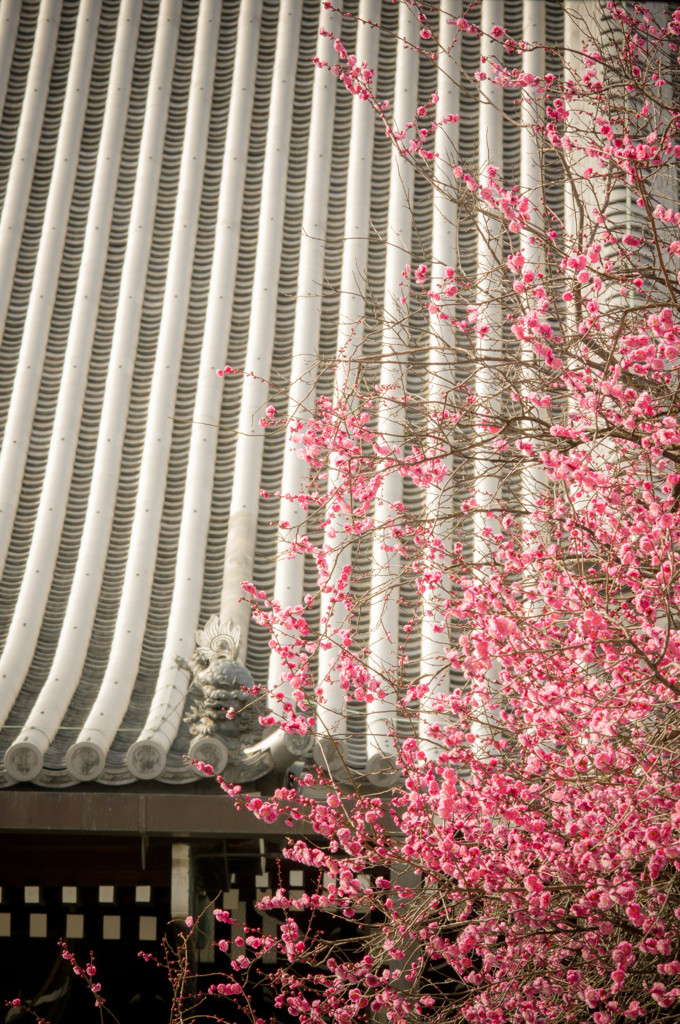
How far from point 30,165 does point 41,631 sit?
404 centimetres

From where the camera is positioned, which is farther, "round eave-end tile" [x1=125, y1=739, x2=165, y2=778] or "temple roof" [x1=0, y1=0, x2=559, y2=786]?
"temple roof" [x1=0, y1=0, x2=559, y2=786]

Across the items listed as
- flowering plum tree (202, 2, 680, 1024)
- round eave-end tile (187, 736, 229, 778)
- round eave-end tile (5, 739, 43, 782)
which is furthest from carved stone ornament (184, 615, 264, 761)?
round eave-end tile (5, 739, 43, 782)

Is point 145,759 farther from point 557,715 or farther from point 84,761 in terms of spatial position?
point 557,715

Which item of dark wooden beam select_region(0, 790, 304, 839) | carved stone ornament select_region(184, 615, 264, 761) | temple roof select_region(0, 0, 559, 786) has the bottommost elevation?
dark wooden beam select_region(0, 790, 304, 839)

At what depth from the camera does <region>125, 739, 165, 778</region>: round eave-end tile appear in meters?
4.59

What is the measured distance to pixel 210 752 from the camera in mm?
4578

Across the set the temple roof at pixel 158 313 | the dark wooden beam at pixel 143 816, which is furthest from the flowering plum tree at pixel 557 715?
the temple roof at pixel 158 313

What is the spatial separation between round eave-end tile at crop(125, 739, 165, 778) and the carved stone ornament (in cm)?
17

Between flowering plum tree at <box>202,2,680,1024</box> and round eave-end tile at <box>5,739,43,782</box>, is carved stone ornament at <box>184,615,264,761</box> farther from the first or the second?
round eave-end tile at <box>5,739,43,782</box>

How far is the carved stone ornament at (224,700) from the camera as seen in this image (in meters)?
4.67

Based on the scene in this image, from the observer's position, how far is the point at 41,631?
19.6ft

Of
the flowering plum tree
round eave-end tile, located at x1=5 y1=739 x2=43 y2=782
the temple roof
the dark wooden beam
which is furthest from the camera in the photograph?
the temple roof

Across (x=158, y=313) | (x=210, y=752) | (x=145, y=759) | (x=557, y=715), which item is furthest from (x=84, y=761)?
(x=158, y=313)

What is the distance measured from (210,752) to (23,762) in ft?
2.76
